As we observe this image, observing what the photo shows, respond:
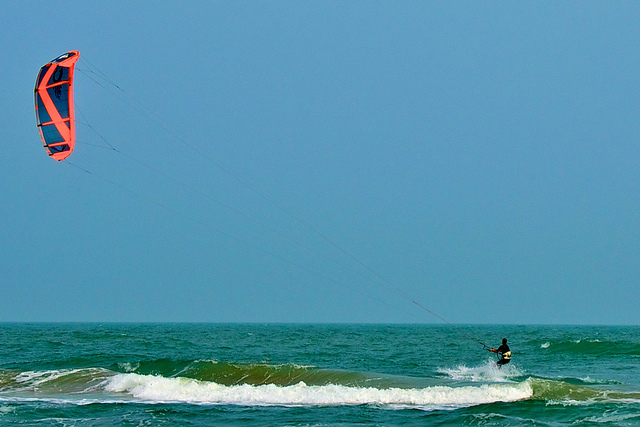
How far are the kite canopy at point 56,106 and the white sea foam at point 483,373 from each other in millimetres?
14155

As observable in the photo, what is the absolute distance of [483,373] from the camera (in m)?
25.1

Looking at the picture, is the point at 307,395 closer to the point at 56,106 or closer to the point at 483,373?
the point at 483,373

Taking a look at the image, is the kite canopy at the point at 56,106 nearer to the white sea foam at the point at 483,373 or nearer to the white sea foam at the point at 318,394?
the white sea foam at the point at 318,394

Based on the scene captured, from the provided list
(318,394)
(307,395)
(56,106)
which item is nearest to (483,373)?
(318,394)

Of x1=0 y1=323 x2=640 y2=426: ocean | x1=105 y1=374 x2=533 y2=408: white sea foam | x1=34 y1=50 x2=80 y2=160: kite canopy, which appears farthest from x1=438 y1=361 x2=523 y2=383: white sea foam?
x1=34 y1=50 x2=80 y2=160: kite canopy

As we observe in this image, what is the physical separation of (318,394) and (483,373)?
945 cm

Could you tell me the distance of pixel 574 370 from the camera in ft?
85.4

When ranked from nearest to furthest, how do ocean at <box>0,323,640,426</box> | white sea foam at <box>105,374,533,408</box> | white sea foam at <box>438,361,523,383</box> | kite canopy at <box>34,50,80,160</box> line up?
1. ocean at <box>0,323,640,426</box>
2. white sea foam at <box>105,374,533,408</box>
3. kite canopy at <box>34,50,80,160</box>
4. white sea foam at <box>438,361,523,383</box>

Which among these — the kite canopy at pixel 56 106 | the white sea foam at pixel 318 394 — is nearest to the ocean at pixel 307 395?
the white sea foam at pixel 318 394

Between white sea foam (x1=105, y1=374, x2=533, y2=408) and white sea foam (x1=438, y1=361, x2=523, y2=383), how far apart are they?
171 inches

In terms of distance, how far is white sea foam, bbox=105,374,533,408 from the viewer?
17.2 meters

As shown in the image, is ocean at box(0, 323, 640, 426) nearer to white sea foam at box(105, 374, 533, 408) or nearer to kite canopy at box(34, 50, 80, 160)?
white sea foam at box(105, 374, 533, 408)

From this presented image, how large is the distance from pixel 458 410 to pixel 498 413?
926 mm

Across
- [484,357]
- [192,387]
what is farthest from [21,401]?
[484,357]
